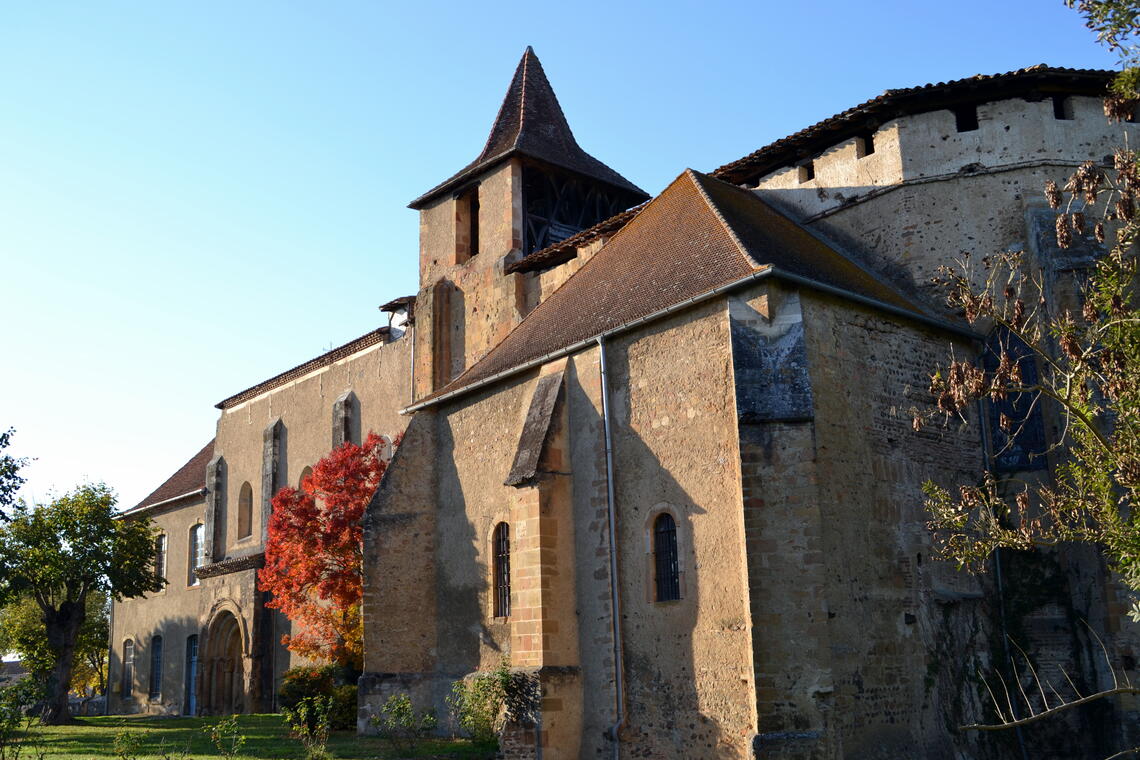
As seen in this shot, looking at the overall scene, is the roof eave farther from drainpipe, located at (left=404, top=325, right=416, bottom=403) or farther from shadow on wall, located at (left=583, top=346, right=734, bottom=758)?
drainpipe, located at (left=404, top=325, right=416, bottom=403)

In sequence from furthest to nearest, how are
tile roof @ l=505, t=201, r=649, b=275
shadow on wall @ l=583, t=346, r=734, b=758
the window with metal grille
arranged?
1. the window with metal grille
2. tile roof @ l=505, t=201, r=649, b=275
3. shadow on wall @ l=583, t=346, r=734, b=758

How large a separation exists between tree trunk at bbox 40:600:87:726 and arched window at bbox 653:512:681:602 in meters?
16.9

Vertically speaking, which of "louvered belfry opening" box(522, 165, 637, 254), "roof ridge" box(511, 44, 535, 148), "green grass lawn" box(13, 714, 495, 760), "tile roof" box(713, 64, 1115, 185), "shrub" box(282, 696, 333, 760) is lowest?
"green grass lawn" box(13, 714, 495, 760)

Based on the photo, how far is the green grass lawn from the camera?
14469mm

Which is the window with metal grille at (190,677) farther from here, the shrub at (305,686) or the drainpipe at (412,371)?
the drainpipe at (412,371)

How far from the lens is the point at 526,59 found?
2669 centimetres

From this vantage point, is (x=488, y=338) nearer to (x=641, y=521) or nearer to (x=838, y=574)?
(x=641, y=521)

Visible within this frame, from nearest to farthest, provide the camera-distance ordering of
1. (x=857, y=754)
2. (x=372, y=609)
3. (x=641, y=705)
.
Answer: (x=857, y=754) → (x=641, y=705) → (x=372, y=609)

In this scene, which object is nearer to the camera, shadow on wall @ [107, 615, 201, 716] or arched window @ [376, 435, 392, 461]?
arched window @ [376, 435, 392, 461]

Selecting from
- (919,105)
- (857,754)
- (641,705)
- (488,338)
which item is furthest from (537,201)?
(857,754)

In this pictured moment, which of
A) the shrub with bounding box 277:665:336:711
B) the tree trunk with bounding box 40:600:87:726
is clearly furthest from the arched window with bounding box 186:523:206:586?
the shrub with bounding box 277:665:336:711

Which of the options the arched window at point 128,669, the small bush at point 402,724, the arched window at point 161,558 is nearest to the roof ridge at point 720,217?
the small bush at point 402,724

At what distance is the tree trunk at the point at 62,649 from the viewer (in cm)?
2434

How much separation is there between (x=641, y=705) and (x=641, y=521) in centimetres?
238
